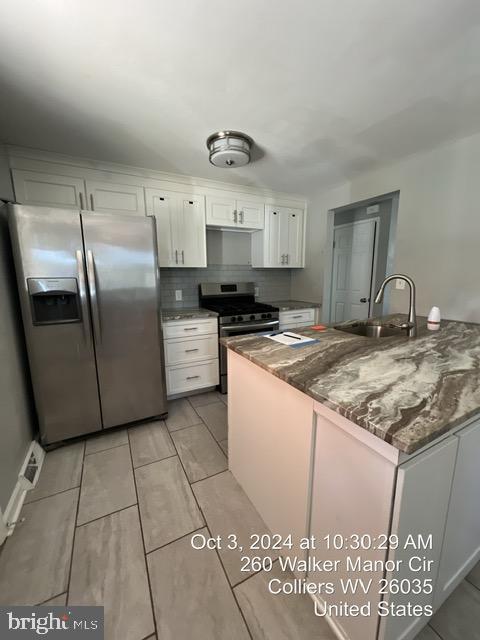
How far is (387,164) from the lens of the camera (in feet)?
8.14

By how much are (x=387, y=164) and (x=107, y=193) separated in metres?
2.70

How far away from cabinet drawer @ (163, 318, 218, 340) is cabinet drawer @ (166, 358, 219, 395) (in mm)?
338

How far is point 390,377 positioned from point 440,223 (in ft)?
6.47

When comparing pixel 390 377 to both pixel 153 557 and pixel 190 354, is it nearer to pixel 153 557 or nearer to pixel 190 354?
pixel 153 557

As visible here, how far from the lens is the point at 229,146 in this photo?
1.90 m

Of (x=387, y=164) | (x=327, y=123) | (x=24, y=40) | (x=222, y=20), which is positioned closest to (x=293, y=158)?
(x=327, y=123)

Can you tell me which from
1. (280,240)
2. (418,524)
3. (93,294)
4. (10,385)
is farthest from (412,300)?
(10,385)

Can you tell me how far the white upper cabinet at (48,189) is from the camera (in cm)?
211

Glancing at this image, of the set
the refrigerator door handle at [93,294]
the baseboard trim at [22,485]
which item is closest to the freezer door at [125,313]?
the refrigerator door handle at [93,294]

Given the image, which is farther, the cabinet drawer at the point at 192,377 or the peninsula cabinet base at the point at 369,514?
the cabinet drawer at the point at 192,377

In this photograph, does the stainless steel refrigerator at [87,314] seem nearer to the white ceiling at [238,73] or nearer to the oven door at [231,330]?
the white ceiling at [238,73]

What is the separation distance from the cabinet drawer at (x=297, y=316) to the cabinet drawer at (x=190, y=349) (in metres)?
0.94

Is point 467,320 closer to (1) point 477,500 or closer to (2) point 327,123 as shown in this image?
(1) point 477,500

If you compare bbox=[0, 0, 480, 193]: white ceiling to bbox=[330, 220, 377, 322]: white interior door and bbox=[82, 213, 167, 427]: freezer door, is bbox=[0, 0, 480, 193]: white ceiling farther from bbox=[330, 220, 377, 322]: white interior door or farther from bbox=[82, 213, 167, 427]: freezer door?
bbox=[330, 220, 377, 322]: white interior door
